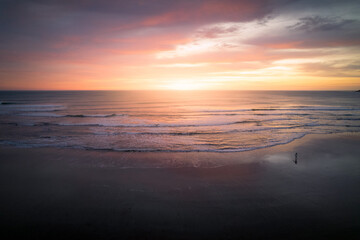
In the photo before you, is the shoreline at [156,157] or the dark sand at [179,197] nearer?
the dark sand at [179,197]

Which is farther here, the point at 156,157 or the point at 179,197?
the point at 156,157

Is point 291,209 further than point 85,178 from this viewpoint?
No

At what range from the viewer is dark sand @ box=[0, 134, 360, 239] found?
4.98 meters

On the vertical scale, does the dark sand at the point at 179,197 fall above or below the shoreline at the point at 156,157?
below

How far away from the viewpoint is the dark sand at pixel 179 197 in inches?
196

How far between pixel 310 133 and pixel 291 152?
7.21 meters

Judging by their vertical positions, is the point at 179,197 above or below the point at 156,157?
below

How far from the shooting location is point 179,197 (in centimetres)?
654

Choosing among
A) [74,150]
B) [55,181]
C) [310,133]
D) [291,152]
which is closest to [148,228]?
[55,181]

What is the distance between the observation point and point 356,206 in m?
5.93

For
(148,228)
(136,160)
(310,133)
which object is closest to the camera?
(148,228)

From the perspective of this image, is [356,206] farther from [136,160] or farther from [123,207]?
[136,160]

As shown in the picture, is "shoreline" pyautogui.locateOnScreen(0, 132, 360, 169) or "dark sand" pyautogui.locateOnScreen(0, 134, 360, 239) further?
"shoreline" pyautogui.locateOnScreen(0, 132, 360, 169)

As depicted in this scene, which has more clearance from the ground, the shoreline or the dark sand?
the shoreline
